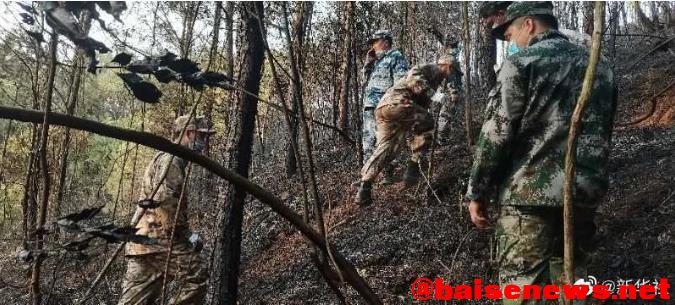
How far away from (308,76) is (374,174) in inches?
263

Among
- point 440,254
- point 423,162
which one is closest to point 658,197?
point 440,254

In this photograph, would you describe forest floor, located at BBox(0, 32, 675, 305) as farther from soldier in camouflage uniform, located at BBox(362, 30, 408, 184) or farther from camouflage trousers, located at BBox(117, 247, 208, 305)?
soldier in camouflage uniform, located at BBox(362, 30, 408, 184)

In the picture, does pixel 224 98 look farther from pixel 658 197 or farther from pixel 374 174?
pixel 658 197

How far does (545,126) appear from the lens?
230cm

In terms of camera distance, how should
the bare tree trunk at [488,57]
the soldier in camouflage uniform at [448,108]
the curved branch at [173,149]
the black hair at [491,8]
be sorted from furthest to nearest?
the bare tree trunk at [488,57], the soldier in camouflage uniform at [448,108], the black hair at [491,8], the curved branch at [173,149]

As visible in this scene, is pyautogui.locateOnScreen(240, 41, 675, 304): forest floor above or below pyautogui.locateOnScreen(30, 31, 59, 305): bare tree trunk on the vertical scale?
below

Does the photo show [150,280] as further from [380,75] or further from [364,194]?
[380,75]

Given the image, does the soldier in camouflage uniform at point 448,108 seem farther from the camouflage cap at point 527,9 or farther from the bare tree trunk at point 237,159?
the camouflage cap at point 527,9

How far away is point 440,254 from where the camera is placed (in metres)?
4.59

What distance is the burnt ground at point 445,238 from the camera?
356 cm

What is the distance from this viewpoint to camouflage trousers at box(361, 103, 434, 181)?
576cm

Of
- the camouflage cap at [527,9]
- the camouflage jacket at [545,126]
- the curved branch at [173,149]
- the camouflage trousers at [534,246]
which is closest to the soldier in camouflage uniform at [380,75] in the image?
the camouflage cap at [527,9]

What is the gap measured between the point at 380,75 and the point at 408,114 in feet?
3.54

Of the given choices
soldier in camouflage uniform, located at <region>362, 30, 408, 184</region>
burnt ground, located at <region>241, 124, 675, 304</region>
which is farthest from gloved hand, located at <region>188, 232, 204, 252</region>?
soldier in camouflage uniform, located at <region>362, 30, 408, 184</region>
